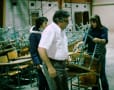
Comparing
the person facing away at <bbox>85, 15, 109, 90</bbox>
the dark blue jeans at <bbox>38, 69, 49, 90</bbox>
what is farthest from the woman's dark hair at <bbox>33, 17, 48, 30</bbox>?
the person facing away at <bbox>85, 15, 109, 90</bbox>

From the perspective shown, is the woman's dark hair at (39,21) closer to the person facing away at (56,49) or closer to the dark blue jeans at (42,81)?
the dark blue jeans at (42,81)

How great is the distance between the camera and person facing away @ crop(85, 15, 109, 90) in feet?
16.0

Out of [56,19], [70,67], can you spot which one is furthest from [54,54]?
[70,67]

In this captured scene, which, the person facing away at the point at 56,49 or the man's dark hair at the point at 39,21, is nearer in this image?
the person facing away at the point at 56,49

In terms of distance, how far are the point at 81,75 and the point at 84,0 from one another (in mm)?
12317

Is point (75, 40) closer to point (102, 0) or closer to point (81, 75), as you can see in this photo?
point (81, 75)

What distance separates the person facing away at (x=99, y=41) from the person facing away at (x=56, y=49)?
1.33 metres

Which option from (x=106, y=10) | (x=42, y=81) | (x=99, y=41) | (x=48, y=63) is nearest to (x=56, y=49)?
(x=48, y=63)

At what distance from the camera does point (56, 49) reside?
3.48m

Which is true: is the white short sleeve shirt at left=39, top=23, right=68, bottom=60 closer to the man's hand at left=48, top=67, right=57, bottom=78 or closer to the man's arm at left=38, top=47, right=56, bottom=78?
the man's arm at left=38, top=47, right=56, bottom=78

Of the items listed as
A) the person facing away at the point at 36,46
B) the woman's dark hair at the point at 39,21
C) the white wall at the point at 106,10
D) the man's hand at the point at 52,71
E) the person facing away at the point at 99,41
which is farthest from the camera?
the white wall at the point at 106,10

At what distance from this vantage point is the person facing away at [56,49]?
3383mm

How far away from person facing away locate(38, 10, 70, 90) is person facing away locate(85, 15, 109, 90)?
133cm

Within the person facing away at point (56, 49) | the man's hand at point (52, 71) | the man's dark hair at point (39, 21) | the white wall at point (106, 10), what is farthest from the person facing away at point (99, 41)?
the white wall at point (106, 10)
